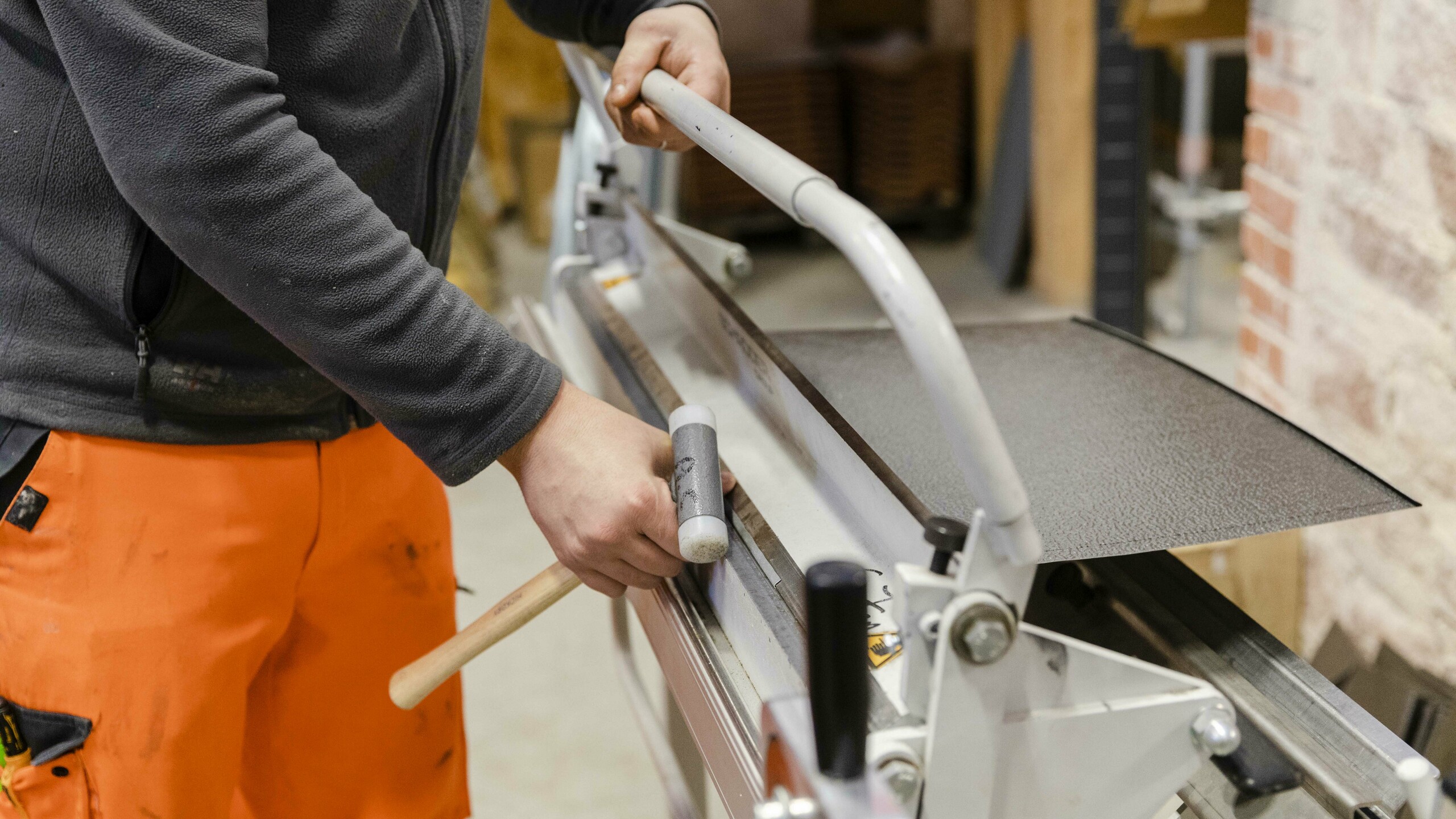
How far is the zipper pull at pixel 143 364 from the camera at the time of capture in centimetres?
83

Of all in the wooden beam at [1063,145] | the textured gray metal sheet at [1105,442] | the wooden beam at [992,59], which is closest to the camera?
the textured gray metal sheet at [1105,442]

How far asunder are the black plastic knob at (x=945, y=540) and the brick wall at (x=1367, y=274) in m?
0.97

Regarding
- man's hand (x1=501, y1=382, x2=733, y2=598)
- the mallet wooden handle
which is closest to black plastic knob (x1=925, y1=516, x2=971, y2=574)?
man's hand (x1=501, y1=382, x2=733, y2=598)

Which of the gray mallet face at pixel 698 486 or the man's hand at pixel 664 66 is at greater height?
the man's hand at pixel 664 66

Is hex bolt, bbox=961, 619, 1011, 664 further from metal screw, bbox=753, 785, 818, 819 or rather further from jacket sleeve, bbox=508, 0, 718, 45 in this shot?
jacket sleeve, bbox=508, 0, 718, 45

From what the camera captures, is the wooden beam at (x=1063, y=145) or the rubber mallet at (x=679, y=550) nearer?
the rubber mallet at (x=679, y=550)

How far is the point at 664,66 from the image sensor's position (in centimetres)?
107

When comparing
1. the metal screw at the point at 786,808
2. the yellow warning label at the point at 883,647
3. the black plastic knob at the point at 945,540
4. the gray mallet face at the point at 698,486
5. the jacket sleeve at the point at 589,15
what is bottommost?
the yellow warning label at the point at 883,647

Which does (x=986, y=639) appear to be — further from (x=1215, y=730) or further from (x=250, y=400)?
(x=250, y=400)

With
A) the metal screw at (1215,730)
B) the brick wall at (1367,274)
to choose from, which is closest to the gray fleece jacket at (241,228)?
the metal screw at (1215,730)

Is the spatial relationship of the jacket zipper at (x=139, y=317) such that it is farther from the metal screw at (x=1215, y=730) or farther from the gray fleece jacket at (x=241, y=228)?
the metal screw at (x=1215, y=730)

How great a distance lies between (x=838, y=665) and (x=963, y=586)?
0.08 metres

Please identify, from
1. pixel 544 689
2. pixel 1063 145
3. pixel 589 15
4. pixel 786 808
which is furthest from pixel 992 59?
pixel 786 808

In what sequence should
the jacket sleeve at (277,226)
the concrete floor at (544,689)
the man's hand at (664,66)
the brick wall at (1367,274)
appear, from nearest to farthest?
1. the jacket sleeve at (277,226)
2. the man's hand at (664,66)
3. the brick wall at (1367,274)
4. the concrete floor at (544,689)
